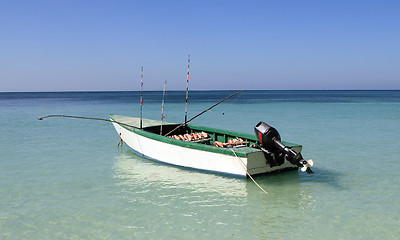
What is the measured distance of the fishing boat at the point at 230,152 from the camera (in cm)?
1063

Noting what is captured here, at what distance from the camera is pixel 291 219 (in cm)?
821

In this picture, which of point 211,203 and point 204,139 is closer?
point 211,203

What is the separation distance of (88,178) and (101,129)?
1516 centimetres

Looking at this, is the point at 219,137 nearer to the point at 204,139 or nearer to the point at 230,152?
the point at 204,139

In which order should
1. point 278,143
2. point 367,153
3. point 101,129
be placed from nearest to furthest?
point 278,143, point 367,153, point 101,129

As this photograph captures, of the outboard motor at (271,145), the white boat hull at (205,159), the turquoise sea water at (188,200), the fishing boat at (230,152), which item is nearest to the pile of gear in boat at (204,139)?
the fishing boat at (230,152)

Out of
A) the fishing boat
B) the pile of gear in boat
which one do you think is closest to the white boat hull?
the fishing boat

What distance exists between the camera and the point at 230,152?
10797 mm

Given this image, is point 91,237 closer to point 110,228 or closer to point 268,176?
point 110,228

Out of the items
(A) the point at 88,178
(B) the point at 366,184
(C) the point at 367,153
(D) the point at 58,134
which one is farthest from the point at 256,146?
(D) the point at 58,134

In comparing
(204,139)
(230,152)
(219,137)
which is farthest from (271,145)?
(219,137)

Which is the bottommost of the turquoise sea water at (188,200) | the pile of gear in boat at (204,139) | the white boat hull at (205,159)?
the turquoise sea water at (188,200)

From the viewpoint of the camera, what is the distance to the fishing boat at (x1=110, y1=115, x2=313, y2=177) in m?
10.6

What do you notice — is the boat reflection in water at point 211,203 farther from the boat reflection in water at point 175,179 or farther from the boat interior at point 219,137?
the boat interior at point 219,137
